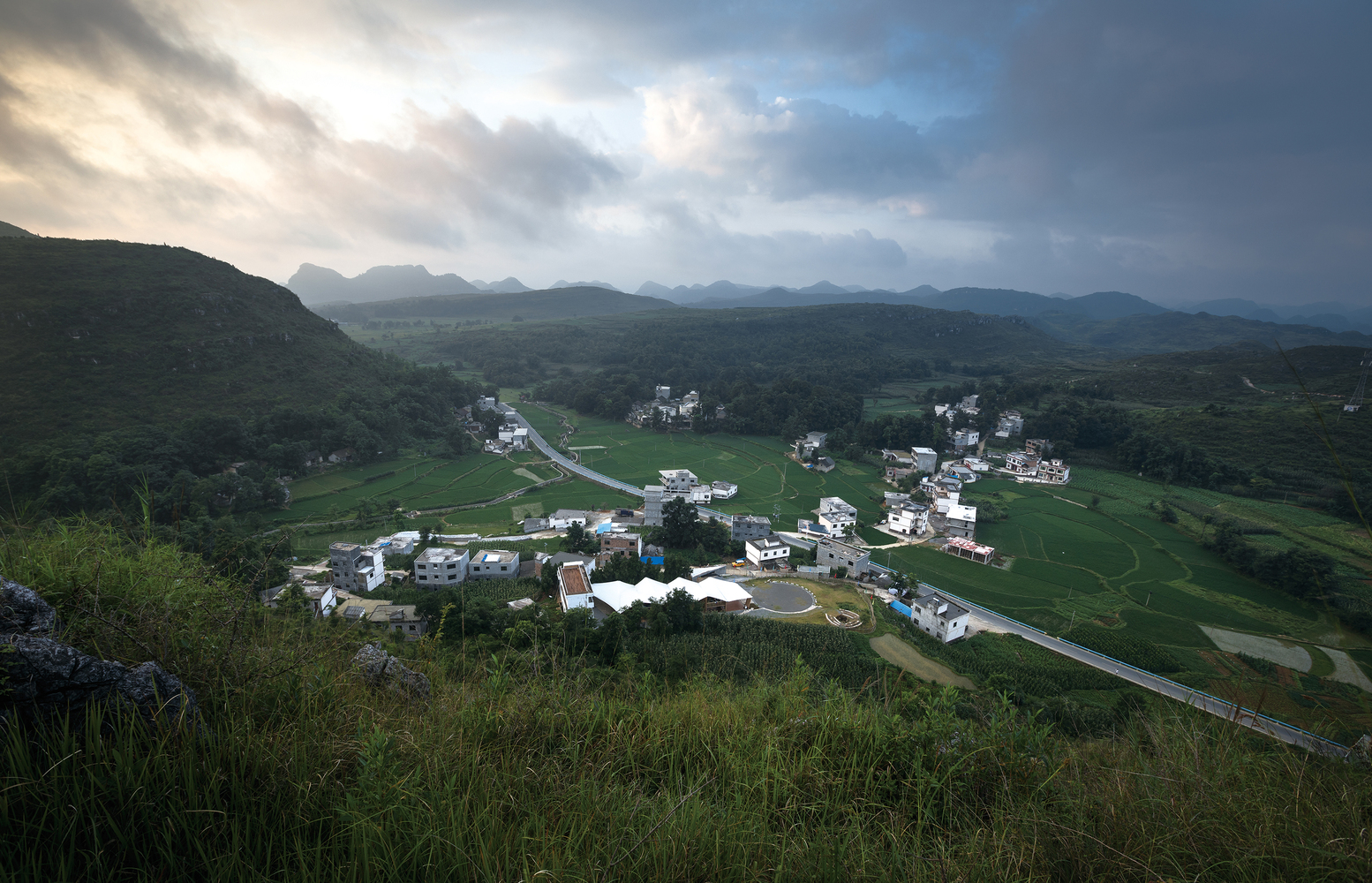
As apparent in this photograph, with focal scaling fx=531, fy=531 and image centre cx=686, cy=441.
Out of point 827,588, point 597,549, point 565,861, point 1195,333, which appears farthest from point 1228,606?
point 1195,333

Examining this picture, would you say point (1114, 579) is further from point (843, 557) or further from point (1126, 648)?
point (843, 557)

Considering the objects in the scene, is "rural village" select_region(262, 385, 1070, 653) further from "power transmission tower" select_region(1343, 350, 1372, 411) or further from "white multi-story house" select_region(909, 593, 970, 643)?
"power transmission tower" select_region(1343, 350, 1372, 411)

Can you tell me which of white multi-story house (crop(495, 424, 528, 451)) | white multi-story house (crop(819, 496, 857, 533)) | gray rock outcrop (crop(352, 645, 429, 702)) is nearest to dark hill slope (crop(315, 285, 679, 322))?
white multi-story house (crop(495, 424, 528, 451))

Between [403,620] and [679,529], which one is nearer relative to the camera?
[403,620]

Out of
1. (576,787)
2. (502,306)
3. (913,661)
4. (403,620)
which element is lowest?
(913,661)

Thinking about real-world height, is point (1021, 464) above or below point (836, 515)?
above

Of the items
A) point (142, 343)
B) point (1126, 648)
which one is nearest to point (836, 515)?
point (1126, 648)

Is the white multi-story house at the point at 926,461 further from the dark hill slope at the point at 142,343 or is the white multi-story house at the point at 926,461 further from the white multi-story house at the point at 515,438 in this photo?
the dark hill slope at the point at 142,343
